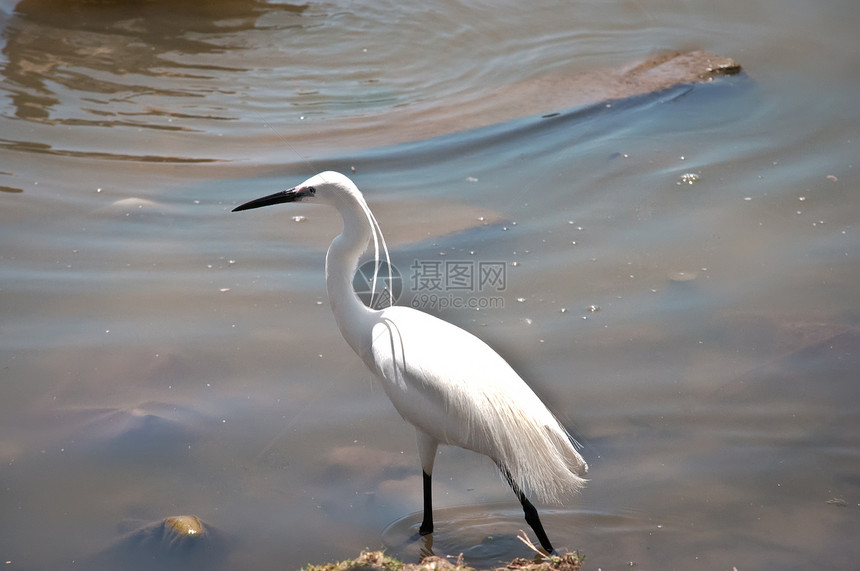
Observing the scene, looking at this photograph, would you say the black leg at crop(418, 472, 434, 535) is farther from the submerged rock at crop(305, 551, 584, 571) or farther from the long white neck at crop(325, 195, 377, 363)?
→ the long white neck at crop(325, 195, 377, 363)

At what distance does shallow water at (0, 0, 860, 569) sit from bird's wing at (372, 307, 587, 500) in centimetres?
39

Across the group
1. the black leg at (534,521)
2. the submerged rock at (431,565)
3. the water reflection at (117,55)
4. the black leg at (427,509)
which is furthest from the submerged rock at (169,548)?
the water reflection at (117,55)

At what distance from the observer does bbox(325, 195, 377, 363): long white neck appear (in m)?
3.45

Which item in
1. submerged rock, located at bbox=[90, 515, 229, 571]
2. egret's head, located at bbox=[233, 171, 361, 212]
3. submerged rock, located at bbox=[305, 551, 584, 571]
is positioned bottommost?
submerged rock, located at bbox=[90, 515, 229, 571]

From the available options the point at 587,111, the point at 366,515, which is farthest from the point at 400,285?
the point at 587,111

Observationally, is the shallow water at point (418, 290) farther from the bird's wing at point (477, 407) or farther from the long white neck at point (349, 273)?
the long white neck at point (349, 273)

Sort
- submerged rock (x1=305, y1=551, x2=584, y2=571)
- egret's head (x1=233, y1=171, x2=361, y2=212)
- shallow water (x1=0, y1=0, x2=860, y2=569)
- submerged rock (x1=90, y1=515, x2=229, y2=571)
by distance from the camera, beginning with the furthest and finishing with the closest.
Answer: shallow water (x1=0, y1=0, x2=860, y2=569) < egret's head (x1=233, y1=171, x2=361, y2=212) < submerged rock (x1=90, y1=515, x2=229, y2=571) < submerged rock (x1=305, y1=551, x2=584, y2=571)

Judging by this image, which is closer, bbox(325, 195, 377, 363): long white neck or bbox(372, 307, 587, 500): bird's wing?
bbox(372, 307, 587, 500): bird's wing

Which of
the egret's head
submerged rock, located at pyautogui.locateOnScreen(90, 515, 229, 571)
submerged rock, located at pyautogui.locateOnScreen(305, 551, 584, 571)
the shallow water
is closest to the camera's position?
submerged rock, located at pyautogui.locateOnScreen(305, 551, 584, 571)

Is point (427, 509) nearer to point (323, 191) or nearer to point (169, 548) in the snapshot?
point (169, 548)

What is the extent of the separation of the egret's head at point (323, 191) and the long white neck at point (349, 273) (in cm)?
4

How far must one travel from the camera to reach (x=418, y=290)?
509 cm

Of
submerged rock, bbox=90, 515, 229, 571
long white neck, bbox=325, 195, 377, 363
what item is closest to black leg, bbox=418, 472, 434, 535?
long white neck, bbox=325, 195, 377, 363

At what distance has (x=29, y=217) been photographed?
5.53 metres
